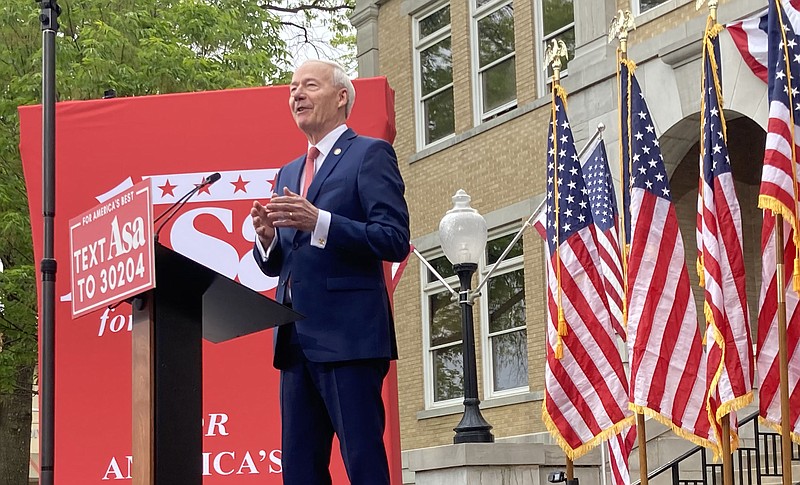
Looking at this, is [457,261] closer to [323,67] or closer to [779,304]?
[779,304]

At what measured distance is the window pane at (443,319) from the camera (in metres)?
18.8

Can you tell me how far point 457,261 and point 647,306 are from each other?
9.82 feet

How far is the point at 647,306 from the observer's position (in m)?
9.04

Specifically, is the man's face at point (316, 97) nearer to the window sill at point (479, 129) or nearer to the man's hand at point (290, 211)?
the man's hand at point (290, 211)

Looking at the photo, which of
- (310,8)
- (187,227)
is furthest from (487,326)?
(310,8)

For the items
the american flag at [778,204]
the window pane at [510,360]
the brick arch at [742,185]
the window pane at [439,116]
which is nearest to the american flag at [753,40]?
the american flag at [778,204]

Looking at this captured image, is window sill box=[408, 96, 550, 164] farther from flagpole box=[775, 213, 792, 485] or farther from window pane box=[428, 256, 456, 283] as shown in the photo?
flagpole box=[775, 213, 792, 485]

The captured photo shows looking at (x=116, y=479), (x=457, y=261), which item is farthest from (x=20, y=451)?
(x=116, y=479)

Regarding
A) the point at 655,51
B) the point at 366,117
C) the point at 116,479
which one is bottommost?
the point at 116,479

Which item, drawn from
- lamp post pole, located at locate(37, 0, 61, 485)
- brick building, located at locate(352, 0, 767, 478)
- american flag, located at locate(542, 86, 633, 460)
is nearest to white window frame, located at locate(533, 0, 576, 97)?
brick building, located at locate(352, 0, 767, 478)

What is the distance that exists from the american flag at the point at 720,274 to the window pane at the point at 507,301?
8.64 m

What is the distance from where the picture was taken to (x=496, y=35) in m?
18.4

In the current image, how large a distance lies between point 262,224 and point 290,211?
0.15 m

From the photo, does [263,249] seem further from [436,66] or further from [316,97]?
[436,66]
